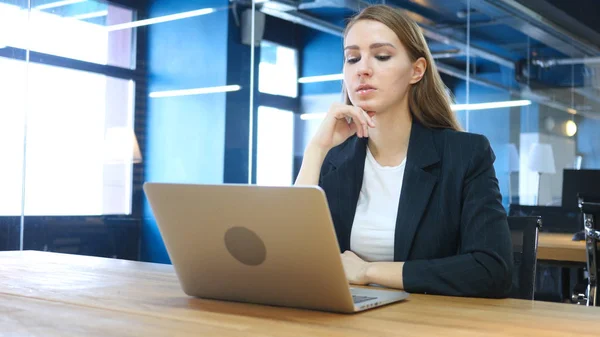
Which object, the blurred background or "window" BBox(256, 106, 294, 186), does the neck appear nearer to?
the blurred background

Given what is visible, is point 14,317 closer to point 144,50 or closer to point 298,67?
point 144,50

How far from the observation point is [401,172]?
6.40ft

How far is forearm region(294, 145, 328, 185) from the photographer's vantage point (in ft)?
6.40

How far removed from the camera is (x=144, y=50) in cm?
514

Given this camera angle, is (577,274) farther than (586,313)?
Yes

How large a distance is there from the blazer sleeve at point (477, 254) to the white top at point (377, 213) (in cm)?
18

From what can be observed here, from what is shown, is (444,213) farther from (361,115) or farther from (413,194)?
(361,115)

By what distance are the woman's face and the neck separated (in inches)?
1.0

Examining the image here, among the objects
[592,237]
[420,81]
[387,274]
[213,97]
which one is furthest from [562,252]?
[213,97]

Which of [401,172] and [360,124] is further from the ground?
[360,124]

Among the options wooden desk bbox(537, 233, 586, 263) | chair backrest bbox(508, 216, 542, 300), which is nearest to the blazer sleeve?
chair backrest bbox(508, 216, 542, 300)

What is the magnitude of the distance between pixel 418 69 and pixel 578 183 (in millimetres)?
3521

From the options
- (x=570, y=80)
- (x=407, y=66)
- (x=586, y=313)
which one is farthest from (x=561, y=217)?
(x=586, y=313)

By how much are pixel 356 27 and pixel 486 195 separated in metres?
0.58
